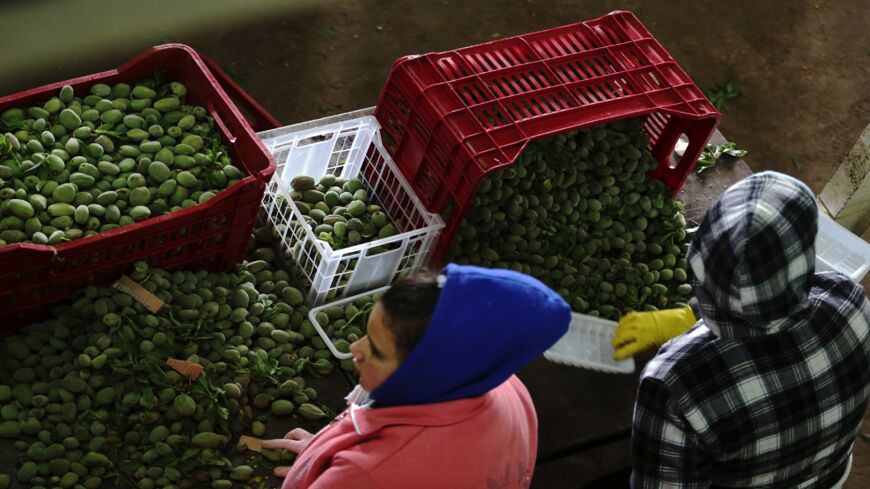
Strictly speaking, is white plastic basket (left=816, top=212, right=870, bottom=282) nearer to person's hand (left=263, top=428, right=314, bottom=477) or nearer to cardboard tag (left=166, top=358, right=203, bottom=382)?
person's hand (left=263, top=428, right=314, bottom=477)

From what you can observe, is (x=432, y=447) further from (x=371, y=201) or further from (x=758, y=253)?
(x=371, y=201)

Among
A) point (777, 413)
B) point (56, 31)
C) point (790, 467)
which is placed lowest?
point (56, 31)

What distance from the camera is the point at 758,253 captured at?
2223 millimetres

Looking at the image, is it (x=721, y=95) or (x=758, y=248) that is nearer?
(x=758, y=248)

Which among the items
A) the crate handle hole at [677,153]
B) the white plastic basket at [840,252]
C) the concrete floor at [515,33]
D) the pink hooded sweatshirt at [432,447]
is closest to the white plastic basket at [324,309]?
the pink hooded sweatshirt at [432,447]

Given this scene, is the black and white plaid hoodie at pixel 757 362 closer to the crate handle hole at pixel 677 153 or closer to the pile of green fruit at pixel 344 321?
the pile of green fruit at pixel 344 321

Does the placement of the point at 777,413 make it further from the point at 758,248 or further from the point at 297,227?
the point at 297,227

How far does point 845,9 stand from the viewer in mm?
5996

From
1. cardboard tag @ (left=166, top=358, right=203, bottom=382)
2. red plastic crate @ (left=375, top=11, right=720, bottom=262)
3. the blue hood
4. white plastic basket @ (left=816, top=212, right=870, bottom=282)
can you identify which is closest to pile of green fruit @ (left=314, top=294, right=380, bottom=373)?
red plastic crate @ (left=375, top=11, right=720, bottom=262)

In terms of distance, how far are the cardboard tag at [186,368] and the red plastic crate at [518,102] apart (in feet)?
2.87

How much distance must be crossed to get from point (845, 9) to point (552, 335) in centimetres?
488

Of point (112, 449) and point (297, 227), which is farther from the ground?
point (297, 227)

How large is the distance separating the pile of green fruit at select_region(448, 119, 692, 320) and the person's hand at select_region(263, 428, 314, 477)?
79 cm

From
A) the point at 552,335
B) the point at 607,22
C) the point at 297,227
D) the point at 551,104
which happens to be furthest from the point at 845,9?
the point at 552,335
